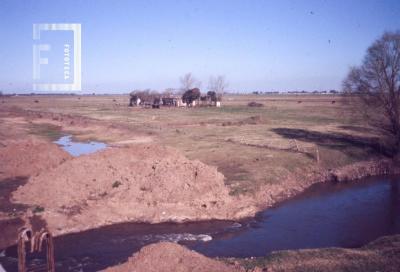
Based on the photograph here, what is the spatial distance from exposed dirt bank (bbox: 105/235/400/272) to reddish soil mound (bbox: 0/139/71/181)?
15.3 m

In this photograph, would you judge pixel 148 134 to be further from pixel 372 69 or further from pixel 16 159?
pixel 372 69

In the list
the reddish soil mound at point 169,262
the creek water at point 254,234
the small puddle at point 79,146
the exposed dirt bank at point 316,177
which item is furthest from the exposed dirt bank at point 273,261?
the small puddle at point 79,146

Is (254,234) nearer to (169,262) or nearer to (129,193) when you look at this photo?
(169,262)

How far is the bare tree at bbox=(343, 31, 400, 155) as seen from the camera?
3073 centimetres

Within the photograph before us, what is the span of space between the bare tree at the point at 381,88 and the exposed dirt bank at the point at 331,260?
20920mm

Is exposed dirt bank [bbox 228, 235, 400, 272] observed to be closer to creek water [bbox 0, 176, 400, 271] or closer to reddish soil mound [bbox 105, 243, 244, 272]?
reddish soil mound [bbox 105, 243, 244, 272]

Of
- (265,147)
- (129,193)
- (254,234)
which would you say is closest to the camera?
(254,234)

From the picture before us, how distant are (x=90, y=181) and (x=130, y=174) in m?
2.11

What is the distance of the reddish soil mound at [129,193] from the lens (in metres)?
17.1

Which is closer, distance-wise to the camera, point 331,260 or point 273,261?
point 331,260

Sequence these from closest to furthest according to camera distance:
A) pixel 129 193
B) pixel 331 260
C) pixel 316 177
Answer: pixel 331 260, pixel 129 193, pixel 316 177

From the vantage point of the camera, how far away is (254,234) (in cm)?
1597

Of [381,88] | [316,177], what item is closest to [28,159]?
[316,177]

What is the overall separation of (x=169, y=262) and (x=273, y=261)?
3318 millimetres
